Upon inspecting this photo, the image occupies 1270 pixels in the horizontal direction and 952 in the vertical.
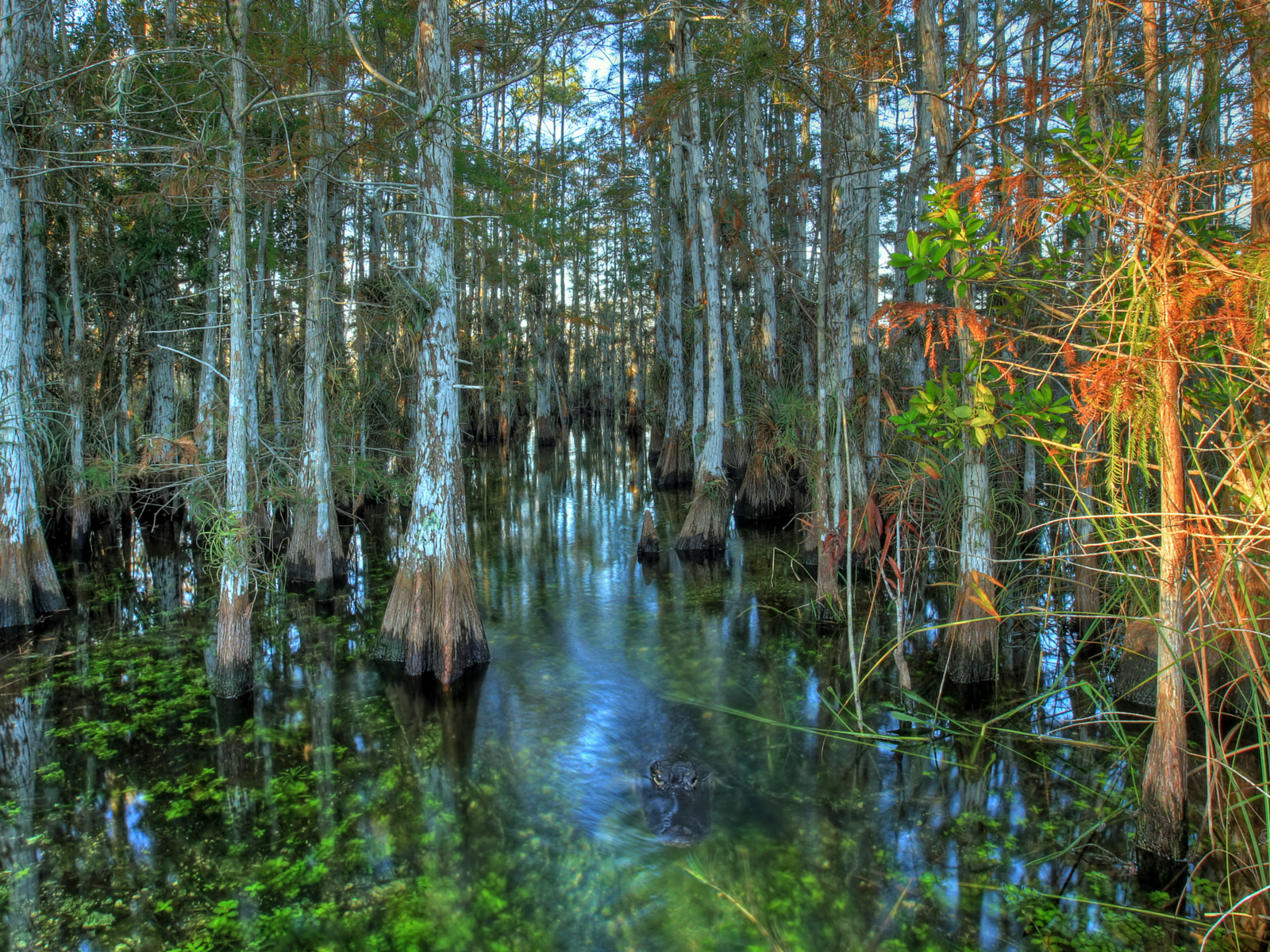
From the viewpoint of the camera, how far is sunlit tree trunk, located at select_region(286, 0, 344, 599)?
865 centimetres

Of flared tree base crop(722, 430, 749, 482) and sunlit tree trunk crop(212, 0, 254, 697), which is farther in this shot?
flared tree base crop(722, 430, 749, 482)

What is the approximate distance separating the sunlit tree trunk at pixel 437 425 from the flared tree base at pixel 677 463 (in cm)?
1134

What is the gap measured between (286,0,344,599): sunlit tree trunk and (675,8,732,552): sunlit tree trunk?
16.3 ft

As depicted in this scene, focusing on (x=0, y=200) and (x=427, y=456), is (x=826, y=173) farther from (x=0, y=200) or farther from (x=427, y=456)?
(x=0, y=200)

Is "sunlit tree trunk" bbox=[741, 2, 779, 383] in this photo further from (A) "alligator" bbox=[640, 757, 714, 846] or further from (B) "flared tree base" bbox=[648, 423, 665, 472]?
(B) "flared tree base" bbox=[648, 423, 665, 472]

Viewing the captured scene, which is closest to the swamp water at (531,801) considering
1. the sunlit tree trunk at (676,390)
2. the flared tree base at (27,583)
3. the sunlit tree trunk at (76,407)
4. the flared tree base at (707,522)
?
the flared tree base at (27,583)

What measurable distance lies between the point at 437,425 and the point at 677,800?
3.68m

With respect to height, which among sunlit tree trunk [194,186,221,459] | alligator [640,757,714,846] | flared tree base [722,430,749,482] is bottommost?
alligator [640,757,714,846]

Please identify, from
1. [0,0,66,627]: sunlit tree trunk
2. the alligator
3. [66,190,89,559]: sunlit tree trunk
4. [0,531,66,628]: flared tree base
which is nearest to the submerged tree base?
[0,531,66,628]: flared tree base

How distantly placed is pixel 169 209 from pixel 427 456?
7.63 metres

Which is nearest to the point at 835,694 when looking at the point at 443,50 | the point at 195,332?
Answer: the point at 443,50

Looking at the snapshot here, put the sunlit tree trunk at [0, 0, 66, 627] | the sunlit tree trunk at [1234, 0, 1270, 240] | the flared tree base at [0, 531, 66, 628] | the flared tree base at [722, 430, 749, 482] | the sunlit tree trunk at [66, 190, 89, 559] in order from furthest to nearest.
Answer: the flared tree base at [722, 430, 749, 482] → the sunlit tree trunk at [66, 190, 89, 559] → the flared tree base at [0, 531, 66, 628] → the sunlit tree trunk at [0, 0, 66, 627] → the sunlit tree trunk at [1234, 0, 1270, 240]

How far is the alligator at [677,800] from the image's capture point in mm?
4695

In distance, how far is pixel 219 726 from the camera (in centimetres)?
588
